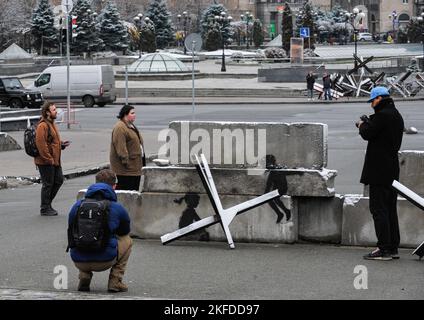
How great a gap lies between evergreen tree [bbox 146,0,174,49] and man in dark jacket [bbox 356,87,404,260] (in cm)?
9876

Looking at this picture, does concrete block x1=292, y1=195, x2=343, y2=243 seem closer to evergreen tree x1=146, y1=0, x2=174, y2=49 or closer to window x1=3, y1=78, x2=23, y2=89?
window x1=3, y1=78, x2=23, y2=89

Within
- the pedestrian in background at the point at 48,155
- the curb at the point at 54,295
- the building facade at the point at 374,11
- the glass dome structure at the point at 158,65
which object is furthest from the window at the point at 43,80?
the building facade at the point at 374,11

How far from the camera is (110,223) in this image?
8.79 m

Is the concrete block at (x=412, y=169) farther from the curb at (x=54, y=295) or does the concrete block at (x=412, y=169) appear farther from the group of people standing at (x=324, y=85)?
the group of people standing at (x=324, y=85)

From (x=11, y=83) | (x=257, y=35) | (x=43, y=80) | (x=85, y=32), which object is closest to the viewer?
(x=11, y=83)

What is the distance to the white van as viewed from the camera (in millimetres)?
47156

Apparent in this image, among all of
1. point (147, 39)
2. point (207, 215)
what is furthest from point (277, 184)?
point (147, 39)

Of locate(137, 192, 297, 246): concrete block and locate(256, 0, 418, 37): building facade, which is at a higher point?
locate(256, 0, 418, 37): building facade

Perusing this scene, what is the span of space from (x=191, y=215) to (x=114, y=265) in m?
2.53

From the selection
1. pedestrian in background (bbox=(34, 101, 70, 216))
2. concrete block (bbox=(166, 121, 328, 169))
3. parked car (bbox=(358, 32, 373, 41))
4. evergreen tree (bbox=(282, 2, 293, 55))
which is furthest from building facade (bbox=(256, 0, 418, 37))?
concrete block (bbox=(166, 121, 328, 169))

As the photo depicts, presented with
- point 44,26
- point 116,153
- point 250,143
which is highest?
point 44,26

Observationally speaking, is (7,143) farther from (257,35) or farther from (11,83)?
(257,35)
